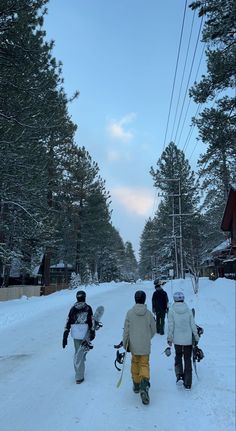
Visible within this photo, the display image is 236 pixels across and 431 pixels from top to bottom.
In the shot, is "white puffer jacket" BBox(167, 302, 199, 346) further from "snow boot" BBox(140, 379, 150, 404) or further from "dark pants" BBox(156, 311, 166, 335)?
"dark pants" BBox(156, 311, 166, 335)

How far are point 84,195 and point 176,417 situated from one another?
4356 cm

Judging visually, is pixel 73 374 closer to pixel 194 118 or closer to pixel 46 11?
pixel 194 118

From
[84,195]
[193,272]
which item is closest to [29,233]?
[193,272]

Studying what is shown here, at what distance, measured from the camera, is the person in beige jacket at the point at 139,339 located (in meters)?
6.57

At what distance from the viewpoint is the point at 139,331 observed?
22.0ft

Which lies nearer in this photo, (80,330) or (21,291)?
(80,330)

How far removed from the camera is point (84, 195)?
48656 millimetres

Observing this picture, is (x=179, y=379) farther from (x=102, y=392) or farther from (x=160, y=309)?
(x=160, y=309)

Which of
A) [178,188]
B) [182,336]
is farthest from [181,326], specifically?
[178,188]

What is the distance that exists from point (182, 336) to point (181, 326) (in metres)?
0.17

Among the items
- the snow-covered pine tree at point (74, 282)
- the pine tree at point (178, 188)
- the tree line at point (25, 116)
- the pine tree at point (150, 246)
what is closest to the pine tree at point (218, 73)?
the tree line at point (25, 116)

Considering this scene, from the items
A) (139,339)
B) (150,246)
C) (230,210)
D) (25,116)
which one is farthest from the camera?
(150,246)

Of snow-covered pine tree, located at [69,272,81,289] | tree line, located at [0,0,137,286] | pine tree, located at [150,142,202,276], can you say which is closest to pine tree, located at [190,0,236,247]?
tree line, located at [0,0,137,286]

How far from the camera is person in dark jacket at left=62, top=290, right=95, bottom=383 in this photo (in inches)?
291
